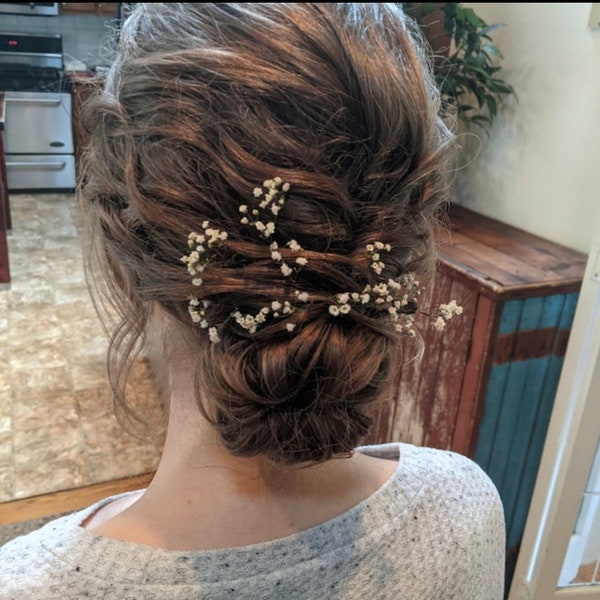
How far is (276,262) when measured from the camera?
1.79ft

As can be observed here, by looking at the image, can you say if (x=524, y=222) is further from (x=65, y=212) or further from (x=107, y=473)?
(x=65, y=212)

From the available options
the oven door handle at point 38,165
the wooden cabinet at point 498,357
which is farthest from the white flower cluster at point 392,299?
the oven door handle at point 38,165

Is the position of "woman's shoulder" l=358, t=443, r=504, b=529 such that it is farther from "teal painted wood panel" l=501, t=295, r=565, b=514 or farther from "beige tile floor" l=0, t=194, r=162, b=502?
"teal painted wood panel" l=501, t=295, r=565, b=514

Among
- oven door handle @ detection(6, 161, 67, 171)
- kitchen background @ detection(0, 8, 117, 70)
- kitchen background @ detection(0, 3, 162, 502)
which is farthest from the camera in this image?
oven door handle @ detection(6, 161, 67, 171)

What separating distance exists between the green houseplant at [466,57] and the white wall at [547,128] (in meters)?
0.06

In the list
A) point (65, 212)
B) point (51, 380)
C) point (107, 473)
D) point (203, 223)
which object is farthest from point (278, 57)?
point (65, 212)

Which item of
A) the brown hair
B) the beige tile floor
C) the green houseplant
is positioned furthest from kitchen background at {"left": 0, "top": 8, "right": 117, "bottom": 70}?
the brown hair

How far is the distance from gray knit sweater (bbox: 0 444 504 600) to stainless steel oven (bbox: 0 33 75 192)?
3.31 meters

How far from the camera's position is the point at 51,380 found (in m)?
2.63

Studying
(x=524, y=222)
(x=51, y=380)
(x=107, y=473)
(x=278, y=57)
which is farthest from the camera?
(x=51, y=380)

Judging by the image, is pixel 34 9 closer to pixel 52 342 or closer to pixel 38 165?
pixel 38 165

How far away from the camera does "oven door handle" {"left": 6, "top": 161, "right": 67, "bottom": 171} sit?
4254mm

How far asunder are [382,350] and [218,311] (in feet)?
0.51

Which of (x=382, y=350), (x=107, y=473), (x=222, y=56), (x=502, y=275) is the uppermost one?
(x=222, y=56)
